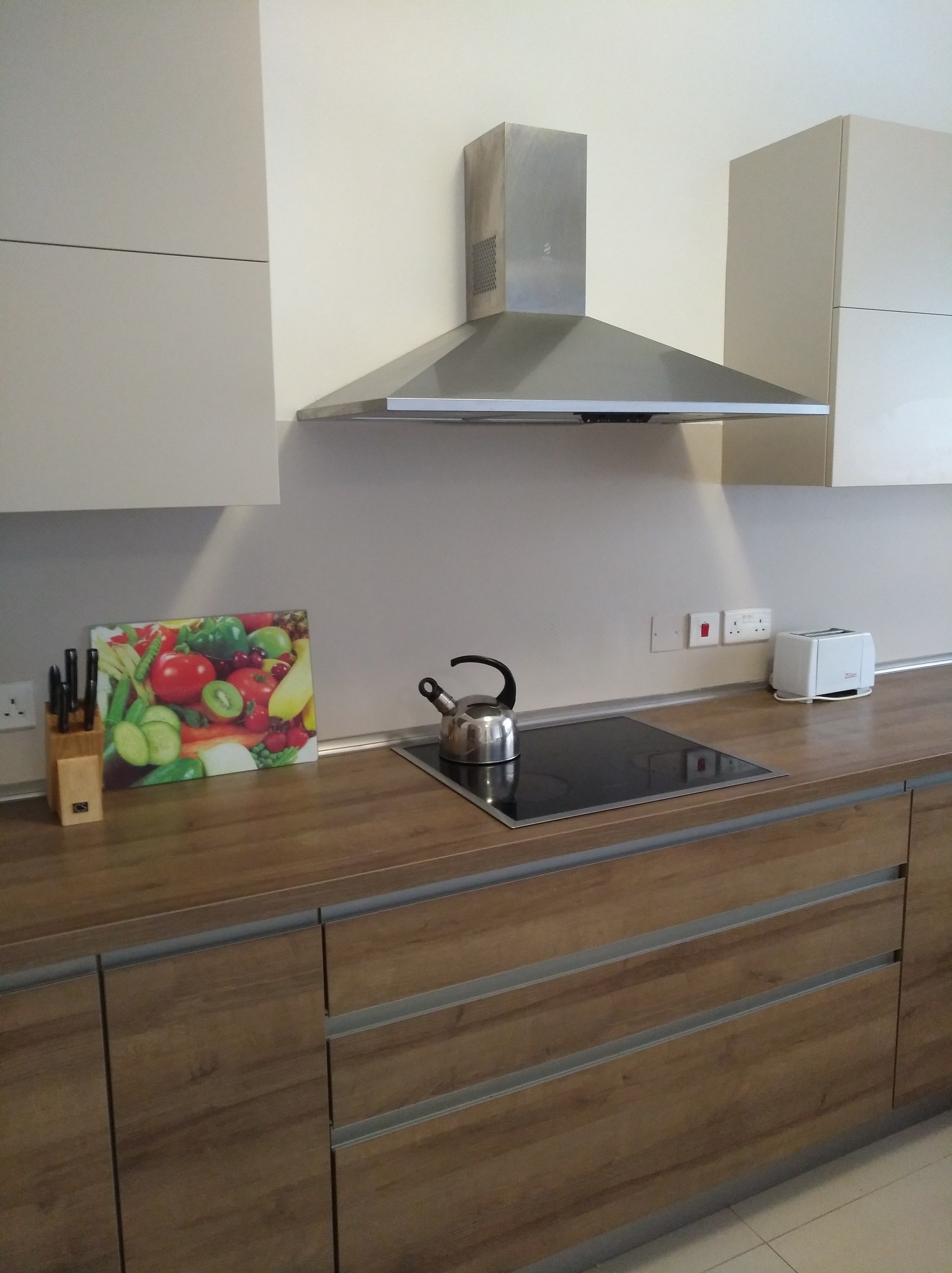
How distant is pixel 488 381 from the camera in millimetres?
1563

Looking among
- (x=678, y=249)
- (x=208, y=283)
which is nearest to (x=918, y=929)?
(x=678, y=249)

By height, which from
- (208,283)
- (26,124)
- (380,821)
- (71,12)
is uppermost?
(71,12)

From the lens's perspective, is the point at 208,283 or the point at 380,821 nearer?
the point at 208,283

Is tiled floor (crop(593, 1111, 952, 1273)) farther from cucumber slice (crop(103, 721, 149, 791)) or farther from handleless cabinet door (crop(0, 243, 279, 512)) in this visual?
handleless cabinet door (crop(0, 243, 279, 512))

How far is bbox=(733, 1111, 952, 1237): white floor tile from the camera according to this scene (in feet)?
6.14

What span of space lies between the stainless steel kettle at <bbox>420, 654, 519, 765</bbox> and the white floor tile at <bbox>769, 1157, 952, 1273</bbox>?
107 cm

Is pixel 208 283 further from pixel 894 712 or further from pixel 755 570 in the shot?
pixel 894 712

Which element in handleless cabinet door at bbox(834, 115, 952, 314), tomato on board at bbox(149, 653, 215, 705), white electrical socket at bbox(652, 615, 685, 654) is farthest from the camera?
white electrical socket at bbox(652, 615, 685, 654)

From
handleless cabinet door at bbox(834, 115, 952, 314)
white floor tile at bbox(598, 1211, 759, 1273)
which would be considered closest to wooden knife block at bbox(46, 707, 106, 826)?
white floor tile at bbox(598, 1211, 759, 1273)

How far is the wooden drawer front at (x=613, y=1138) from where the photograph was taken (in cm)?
147

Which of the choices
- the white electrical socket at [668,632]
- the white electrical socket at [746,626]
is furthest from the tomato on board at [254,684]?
the white electrical socket at [746,626]

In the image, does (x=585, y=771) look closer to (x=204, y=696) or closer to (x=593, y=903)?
(x=593, y=903)

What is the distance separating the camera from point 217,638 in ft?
5.95

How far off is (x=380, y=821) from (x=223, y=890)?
34 cm
